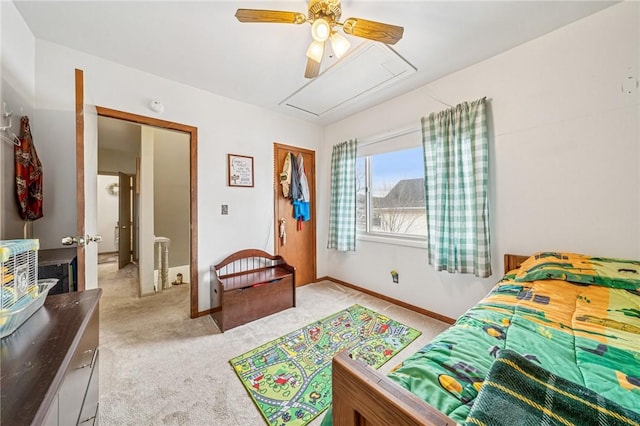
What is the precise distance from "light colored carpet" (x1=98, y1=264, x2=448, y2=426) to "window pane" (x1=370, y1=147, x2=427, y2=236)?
0.98 metres

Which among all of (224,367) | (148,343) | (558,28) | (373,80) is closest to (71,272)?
(148,343)

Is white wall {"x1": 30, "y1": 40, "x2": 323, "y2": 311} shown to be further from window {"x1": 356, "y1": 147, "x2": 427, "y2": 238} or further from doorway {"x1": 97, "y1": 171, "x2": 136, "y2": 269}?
doorway {"x1": 97, "y1": 171, "x2": 136, "y2": 269}

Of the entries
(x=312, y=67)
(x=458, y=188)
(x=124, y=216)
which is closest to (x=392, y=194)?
(x=458, y=188)

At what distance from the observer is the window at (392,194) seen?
2635 mm

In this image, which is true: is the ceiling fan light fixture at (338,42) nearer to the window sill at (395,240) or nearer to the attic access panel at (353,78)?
the attic access panel at (353,78)

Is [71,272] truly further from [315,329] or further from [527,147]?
[527,147]

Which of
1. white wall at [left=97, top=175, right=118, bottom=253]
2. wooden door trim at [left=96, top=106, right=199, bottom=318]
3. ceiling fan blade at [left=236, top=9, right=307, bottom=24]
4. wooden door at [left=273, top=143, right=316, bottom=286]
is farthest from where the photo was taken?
white wall at [left=97, top=175, right=118, bottom=253]

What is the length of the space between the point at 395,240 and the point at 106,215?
7.57 metres

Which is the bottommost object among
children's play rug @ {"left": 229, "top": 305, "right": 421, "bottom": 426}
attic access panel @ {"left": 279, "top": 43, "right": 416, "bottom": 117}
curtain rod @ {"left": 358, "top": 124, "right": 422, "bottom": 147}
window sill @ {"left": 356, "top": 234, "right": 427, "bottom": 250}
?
children's play rug @ {"left": 229, "top": 305, "right": 421, "bottom": 426}

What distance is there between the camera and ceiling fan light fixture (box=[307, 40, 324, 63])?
4.82 ft

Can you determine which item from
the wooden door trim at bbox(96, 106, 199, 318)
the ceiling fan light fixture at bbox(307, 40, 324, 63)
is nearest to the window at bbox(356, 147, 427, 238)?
the ceiling fan light fixture at bbox(307, 40, 324, 63)

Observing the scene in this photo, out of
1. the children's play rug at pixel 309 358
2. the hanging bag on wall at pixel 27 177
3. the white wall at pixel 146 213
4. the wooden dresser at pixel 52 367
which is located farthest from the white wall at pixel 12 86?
the children's play rug at pixel 309 358

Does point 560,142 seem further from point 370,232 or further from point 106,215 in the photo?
point 106,215

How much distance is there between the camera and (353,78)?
228 centimetres
